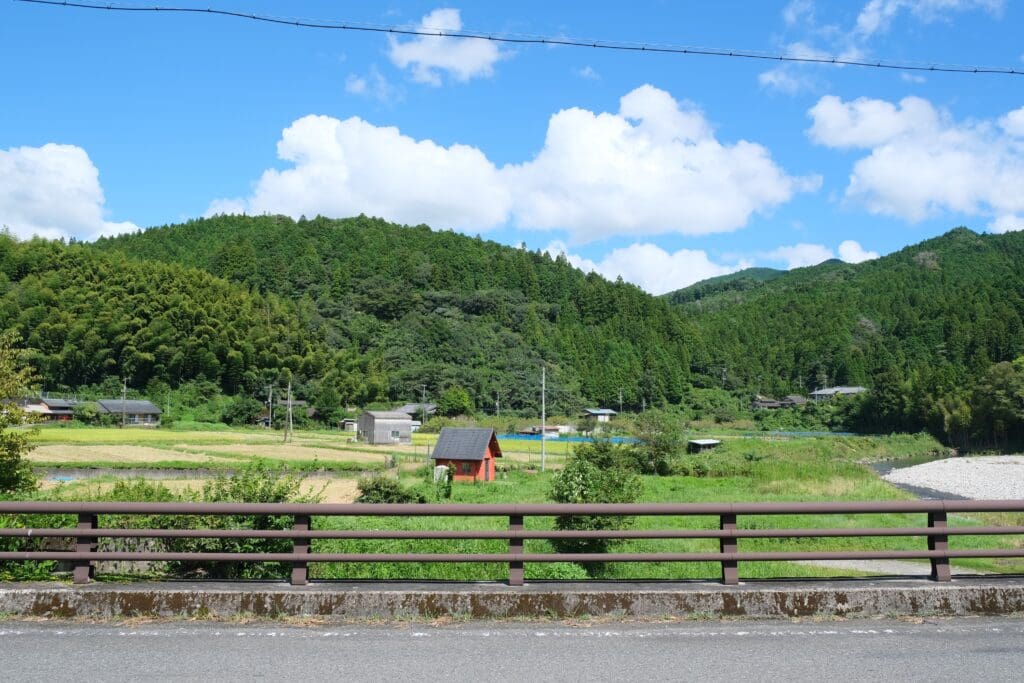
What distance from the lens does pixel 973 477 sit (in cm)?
5269

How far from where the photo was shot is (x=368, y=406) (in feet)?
412

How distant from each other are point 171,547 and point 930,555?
919 centimetres

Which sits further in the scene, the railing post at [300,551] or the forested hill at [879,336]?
the forested hill at [879,336]

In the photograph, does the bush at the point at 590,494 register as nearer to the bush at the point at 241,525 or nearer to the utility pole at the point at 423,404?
the bush at the point at 241,525

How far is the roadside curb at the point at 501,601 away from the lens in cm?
696

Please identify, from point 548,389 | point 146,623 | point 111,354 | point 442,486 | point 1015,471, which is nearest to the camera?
point 146,623

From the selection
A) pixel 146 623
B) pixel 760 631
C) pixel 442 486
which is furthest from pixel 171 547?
pixel 442 486

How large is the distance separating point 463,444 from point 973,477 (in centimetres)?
3599

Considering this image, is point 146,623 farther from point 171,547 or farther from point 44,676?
point 171,547

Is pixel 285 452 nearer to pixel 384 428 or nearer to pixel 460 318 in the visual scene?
pixel 384 428

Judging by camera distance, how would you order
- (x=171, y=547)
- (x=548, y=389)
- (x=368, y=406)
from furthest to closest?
(x=548, y=389) < (x=368, y=406) < (x=171, y=547)

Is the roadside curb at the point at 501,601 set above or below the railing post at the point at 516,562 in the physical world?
below

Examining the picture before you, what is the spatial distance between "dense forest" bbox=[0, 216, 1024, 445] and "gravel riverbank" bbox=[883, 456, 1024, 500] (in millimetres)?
24825

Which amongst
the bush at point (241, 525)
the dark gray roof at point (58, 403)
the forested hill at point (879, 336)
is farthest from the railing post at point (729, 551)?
the forested hill at point (879, 336)
